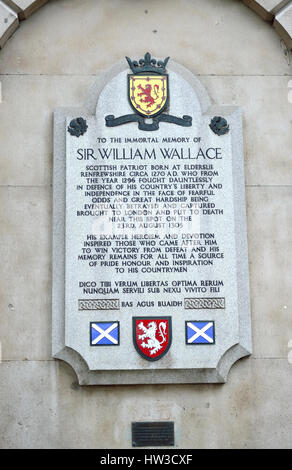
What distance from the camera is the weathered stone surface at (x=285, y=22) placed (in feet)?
25.5

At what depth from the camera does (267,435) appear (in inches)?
267

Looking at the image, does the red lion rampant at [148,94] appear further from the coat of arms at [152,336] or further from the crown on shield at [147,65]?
the coat of arms at [152,336]

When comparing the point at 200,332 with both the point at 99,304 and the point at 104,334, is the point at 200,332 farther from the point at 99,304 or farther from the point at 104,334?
the point at 99,304

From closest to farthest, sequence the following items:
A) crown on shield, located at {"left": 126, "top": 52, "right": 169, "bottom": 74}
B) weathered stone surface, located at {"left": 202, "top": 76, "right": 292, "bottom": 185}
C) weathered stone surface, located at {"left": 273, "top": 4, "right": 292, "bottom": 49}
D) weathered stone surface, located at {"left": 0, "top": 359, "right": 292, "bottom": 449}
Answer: weathered stone surface, located at {"left": 0, "top": 359, "right": 292, "bottom": 449}, weathered stone surface, located at {"left": 202, "top": 76, "right": 292, "bottom": 185}, crown on shield, located at {"left": 126, "top": 52, "right": 169, "bottom": 74}, weathered stone surface, located at {"left": 273, "top": 4, "right": 292, "bottom": 49}

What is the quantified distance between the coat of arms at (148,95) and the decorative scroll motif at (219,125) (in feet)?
0.89

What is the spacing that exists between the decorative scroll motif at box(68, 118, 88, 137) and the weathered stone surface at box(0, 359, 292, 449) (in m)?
2.62

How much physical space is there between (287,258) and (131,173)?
6.64ft

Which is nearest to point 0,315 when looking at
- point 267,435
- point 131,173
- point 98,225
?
point 98,225

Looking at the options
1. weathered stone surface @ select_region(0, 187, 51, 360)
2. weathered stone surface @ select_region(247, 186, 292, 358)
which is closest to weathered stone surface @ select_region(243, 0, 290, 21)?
weathered stone surface @ select_region(247, 186, 292, 358)

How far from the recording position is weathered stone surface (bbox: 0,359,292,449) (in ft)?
22.1

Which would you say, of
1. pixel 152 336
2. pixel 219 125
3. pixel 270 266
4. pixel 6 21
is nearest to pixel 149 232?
pixel 152 336

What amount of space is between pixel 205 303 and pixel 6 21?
4128mm

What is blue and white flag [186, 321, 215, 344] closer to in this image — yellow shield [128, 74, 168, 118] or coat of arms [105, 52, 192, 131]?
coat of arms [105, 52, 192, 131]

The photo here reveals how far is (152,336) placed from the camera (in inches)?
270
